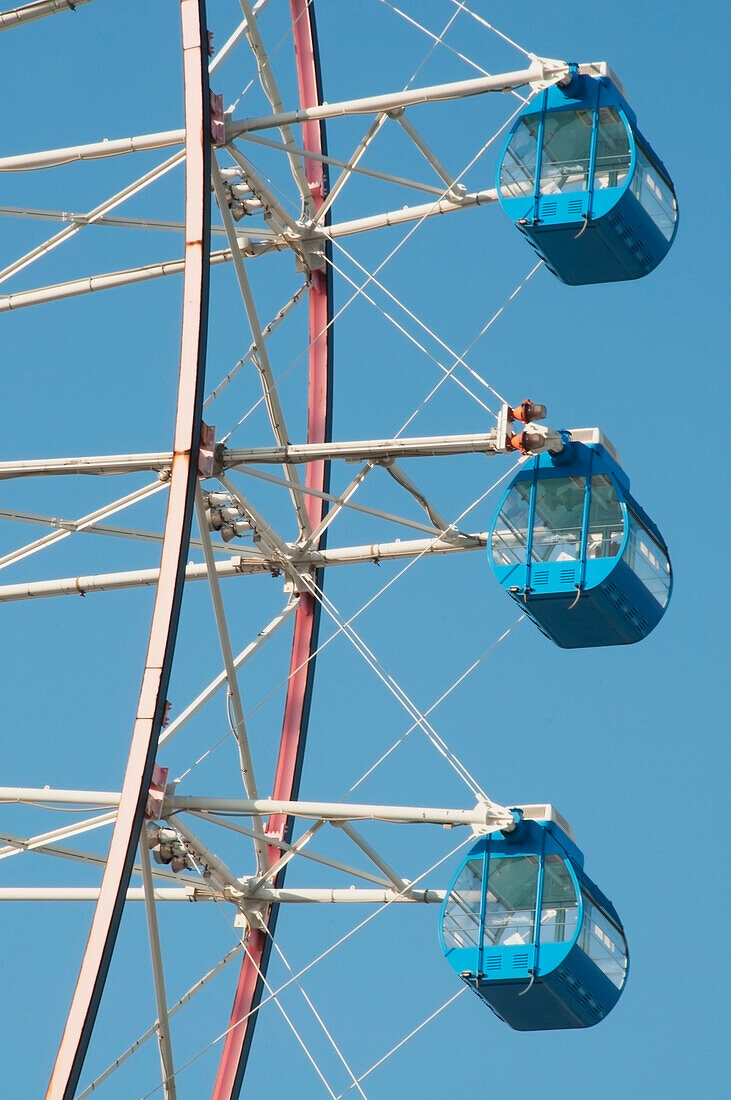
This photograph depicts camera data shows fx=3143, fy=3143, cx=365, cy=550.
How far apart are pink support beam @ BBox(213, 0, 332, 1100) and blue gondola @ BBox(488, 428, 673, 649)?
4.82 m

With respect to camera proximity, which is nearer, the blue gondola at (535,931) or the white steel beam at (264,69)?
the blue gondola at (535,931)

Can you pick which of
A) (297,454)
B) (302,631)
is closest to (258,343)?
(297,454)

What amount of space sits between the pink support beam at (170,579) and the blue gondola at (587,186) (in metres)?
3.82

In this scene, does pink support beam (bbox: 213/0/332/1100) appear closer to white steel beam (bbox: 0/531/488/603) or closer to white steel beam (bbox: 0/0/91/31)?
white steel beam (bbox: 0/531/488/603)

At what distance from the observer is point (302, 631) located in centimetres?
3928

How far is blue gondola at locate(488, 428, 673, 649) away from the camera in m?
34.2

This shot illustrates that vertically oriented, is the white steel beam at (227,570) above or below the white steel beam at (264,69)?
below

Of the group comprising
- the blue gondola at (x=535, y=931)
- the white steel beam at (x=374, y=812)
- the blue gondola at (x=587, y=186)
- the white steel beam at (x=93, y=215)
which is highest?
the white steel beam at (x=93, y=215)

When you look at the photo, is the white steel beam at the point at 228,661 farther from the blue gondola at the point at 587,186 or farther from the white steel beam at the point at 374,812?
the blue gondola at the point at 587,186

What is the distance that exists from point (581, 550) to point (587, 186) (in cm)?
413

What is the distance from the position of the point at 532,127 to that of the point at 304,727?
8190mm

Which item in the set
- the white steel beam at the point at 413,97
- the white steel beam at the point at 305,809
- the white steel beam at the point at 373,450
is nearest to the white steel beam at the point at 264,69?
the white steel beam at the point at 413,97

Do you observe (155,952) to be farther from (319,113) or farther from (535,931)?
(319,113)

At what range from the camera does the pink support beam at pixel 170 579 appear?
30016 millimetres
